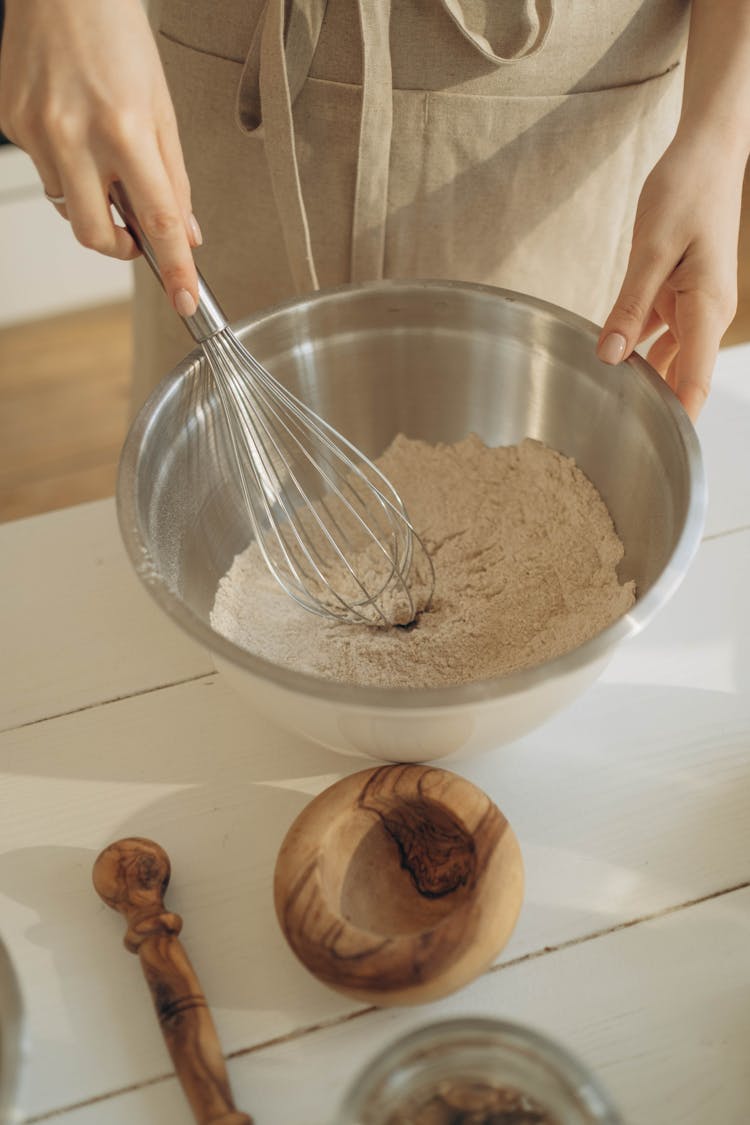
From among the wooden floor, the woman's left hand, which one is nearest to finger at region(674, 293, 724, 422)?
the woman's left hand

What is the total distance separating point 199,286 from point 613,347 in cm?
24

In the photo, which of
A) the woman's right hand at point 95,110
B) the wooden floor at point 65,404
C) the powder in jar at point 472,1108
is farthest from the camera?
the wooden floor at point 65,404

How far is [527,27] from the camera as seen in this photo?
66cm

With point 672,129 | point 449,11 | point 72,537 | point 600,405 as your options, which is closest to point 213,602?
point 72,537

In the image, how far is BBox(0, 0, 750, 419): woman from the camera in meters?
0.51

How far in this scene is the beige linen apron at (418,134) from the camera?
0.67 m

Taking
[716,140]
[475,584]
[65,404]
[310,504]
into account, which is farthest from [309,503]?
[65,404]

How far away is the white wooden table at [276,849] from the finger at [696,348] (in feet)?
0.45

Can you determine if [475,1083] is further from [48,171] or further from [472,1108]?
[48,171]

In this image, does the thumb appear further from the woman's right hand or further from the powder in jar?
the powder in jar

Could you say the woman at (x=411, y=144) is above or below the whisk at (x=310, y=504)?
above

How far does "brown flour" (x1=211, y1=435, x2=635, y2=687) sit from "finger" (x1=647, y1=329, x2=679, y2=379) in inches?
3.6

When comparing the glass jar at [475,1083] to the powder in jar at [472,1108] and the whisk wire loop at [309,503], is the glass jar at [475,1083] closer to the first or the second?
the powder in jar at [472,1108]

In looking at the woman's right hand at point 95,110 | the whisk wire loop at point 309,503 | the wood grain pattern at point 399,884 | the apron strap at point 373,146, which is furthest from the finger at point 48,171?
the wood grain pattern at point 399,884
